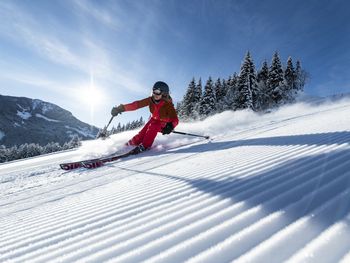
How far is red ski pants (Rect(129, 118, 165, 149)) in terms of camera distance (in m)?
8.59

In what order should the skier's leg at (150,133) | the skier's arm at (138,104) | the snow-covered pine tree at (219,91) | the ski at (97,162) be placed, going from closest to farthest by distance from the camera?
the ski at (97,162), the skier's leg at (150,133), the skier's arm at (138,104), the snow-covered pine tree at (219,91)

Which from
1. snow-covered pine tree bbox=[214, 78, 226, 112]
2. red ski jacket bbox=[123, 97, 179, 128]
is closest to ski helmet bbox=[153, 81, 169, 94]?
red ski jacket bbox=[123, 97, 179, 128]

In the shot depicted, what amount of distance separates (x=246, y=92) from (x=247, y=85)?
1016mm

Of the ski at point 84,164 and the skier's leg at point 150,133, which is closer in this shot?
the ski at point 84,164

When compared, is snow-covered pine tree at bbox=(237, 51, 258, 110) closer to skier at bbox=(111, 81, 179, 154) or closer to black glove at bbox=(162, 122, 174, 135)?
skier at bbox=(111, 81, 179, 154)

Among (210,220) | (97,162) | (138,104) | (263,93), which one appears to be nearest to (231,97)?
(263,93)

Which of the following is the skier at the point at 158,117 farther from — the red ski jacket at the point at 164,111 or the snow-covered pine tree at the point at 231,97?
the snow-covered pine tree at the point at 231,97

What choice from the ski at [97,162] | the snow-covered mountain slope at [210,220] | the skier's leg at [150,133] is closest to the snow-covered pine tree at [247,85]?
the skier's leg at [150,133]

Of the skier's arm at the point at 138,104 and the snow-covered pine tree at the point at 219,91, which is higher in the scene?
the snow-covered pine tree at the point at 219,91

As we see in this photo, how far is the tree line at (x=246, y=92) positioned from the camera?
129ft

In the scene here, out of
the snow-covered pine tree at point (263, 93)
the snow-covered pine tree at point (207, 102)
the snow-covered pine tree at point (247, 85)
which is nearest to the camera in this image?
the snow-covered pine tree at point (247, 85)

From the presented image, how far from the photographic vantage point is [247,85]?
38406 mm

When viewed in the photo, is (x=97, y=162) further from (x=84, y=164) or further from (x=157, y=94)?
(x=157, y=94)

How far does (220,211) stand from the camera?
2078 millimetres
